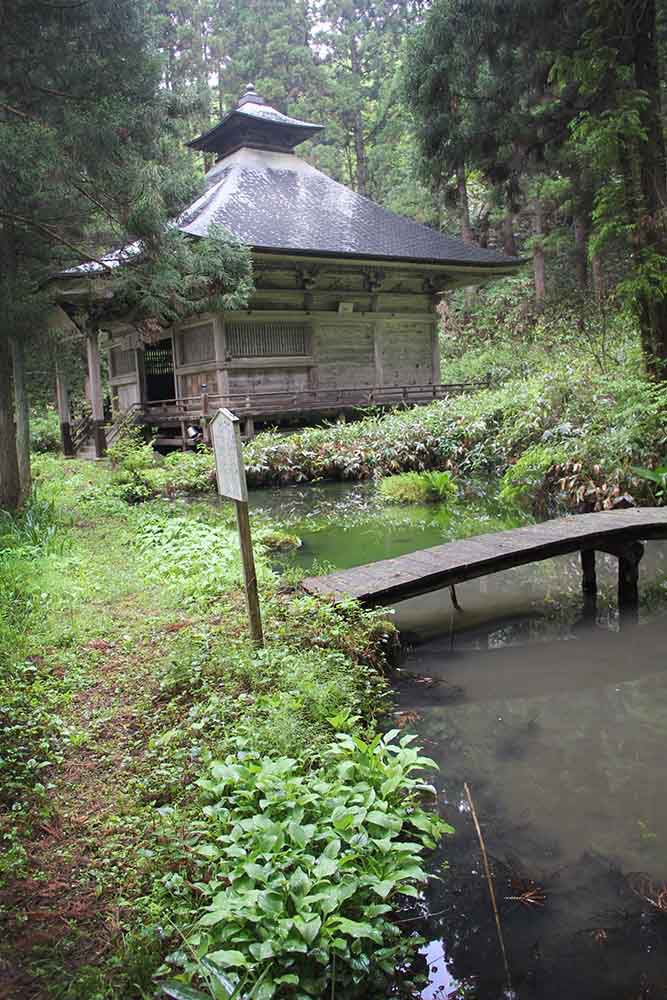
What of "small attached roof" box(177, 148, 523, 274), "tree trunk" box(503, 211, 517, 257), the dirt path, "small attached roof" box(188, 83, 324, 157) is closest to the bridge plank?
the dirt path

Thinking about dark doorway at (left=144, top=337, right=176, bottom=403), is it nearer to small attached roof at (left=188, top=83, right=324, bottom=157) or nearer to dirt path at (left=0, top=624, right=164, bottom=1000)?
small attached roof at (left=188, top=83, right=324, bottom=157)

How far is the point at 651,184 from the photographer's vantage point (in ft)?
30.6

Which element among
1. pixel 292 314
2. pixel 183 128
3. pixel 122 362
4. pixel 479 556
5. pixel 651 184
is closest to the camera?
pixel 479 556

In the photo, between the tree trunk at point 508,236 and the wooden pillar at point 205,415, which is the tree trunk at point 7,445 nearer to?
the wooden pillar at point 205,415

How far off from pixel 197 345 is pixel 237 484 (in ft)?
47.6

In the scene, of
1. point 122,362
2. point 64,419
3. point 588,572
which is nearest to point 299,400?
point 64,419

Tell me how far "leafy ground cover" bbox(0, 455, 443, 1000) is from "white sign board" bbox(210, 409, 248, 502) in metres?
0.96

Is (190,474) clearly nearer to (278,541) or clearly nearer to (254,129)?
(278,541)

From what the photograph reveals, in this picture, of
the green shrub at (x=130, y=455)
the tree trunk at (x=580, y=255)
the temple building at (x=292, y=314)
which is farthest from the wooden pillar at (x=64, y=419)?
the tree trunk at (x=580, y=255)

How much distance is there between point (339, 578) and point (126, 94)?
592 cm

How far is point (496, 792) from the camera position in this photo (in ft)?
12.0

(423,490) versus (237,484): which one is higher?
(237,484)

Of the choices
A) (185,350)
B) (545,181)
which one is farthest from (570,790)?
(545,181)

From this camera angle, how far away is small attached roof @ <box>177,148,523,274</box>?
655 inches
